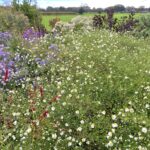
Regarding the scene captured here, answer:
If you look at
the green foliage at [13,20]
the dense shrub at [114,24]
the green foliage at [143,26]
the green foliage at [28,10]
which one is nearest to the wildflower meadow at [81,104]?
the green foliage at [143,26]

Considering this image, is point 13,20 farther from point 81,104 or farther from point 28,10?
point 81,104

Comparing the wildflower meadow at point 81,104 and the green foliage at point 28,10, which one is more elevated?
the wildflower meadow at point 81,104

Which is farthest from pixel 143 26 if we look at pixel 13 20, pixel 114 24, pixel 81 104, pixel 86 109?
pixel 86 109

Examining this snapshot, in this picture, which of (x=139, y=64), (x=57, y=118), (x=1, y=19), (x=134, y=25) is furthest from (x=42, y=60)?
(x=1, y=19)

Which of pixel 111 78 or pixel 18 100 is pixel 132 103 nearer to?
pixel 111 78

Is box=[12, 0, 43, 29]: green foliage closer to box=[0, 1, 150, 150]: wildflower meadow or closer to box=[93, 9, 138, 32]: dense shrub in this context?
box=[93, 9, 138, 32]: dense shrub

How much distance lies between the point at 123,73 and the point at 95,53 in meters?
1.95

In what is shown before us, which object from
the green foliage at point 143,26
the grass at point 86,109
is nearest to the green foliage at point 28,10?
the green foliage at point 143,26

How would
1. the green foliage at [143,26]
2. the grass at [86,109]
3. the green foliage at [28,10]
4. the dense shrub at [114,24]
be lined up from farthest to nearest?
the green foliage at [28,10], the dense shrub at [114,24], the green foliage at [143,26], the grass at [86,109]

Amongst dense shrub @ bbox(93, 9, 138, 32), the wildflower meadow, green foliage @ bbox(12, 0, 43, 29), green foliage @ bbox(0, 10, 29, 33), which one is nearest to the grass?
the wildflower meadow

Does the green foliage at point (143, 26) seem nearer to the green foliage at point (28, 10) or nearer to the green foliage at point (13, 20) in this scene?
the green foliage at point (13, 20)

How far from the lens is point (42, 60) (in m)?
9.86

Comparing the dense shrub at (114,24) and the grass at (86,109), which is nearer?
the grass at (86,109)

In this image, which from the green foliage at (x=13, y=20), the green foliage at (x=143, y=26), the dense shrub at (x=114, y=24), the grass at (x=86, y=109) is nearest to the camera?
the grass at (x=86, y=109)
